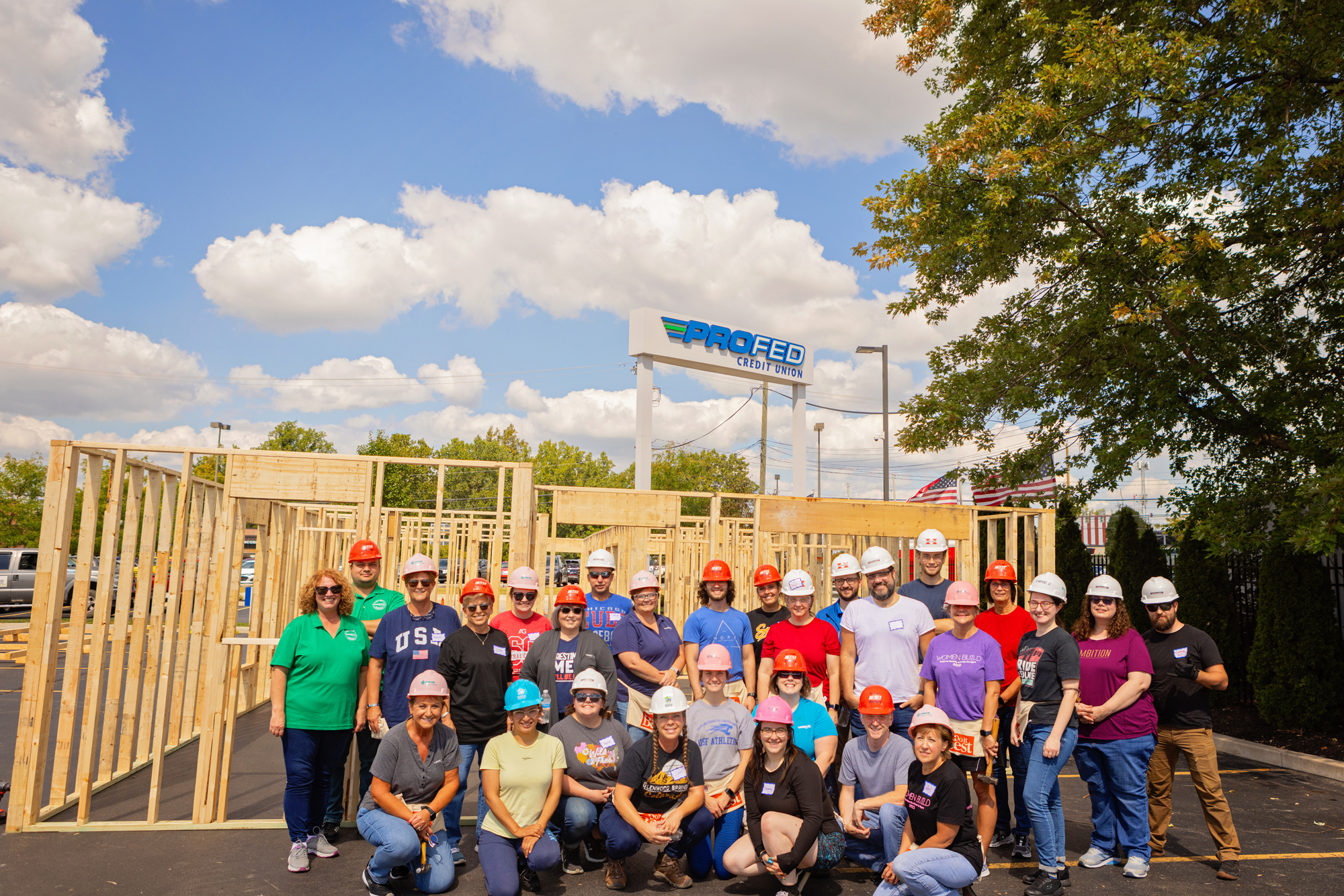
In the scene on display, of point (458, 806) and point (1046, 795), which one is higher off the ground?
point (1046, 795)

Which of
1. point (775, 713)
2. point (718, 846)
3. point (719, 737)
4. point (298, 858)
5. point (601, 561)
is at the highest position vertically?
point (601, 561)

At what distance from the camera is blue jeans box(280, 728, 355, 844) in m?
5.38

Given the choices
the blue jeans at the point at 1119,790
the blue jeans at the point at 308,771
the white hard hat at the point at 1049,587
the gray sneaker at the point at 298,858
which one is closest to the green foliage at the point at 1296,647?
the blue jeans at the point at 1119,790

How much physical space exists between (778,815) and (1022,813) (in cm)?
199

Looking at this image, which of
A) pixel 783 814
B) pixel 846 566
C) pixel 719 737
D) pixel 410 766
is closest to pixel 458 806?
pixel 410 766

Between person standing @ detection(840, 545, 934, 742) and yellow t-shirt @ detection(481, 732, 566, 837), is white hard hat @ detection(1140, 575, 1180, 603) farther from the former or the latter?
yellow t-shirt @ detection(481, 732, 566, 837)

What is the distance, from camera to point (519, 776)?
16.7ft

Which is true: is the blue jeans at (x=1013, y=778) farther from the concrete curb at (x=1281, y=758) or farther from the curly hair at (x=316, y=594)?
the curly hair at (x=316, y=594)

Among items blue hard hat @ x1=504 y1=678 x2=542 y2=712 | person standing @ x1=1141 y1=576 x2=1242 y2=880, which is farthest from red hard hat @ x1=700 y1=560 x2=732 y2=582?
person standing @ x1=1141 y1=576 x2=1242 y2=880

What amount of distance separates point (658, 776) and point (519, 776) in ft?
2.77

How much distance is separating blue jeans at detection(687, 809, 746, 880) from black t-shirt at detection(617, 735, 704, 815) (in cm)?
31

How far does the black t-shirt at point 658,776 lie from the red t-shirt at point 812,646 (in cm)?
109

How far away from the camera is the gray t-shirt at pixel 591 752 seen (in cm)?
537

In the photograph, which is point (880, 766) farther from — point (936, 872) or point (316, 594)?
point (316, 594)
